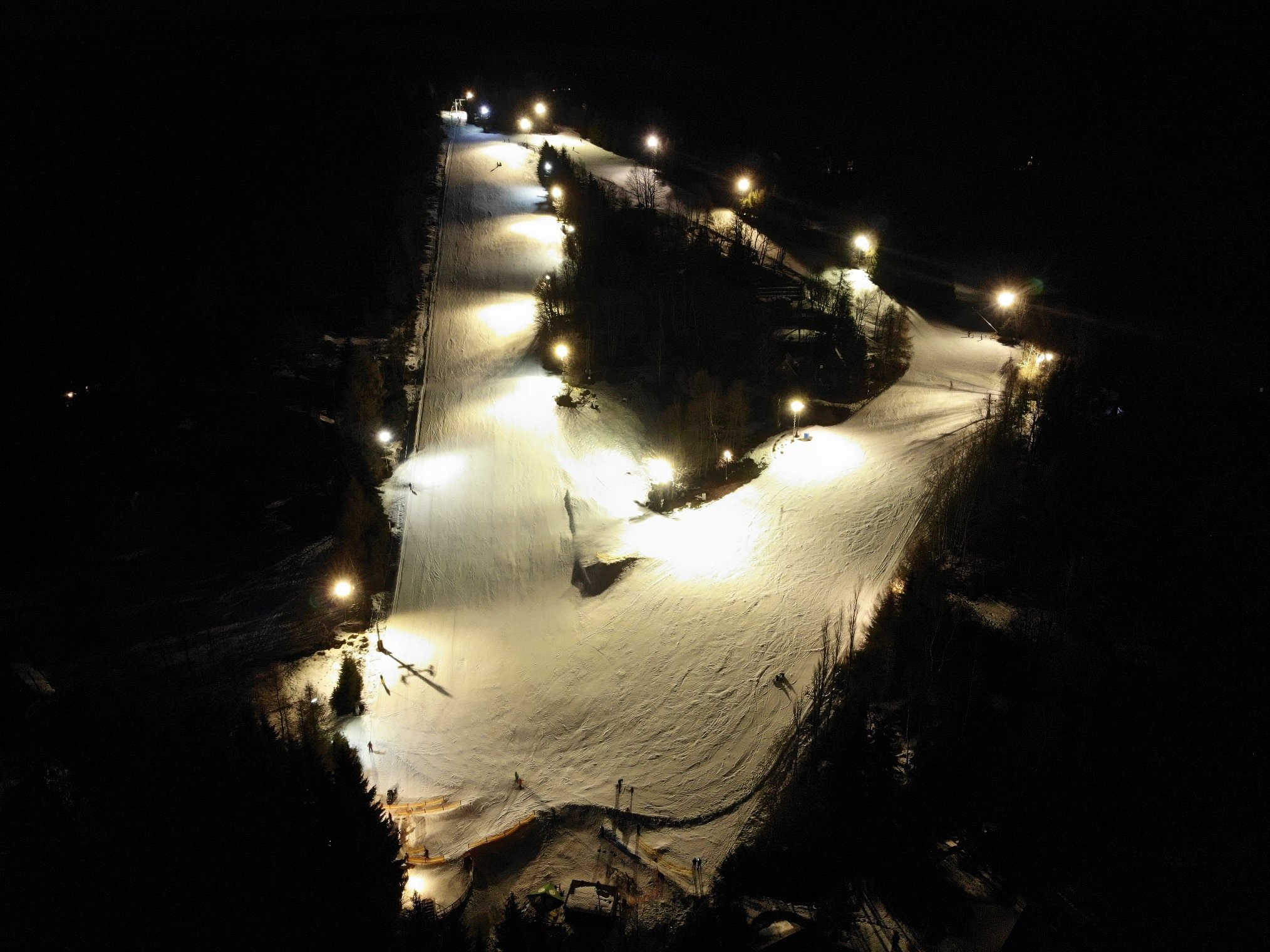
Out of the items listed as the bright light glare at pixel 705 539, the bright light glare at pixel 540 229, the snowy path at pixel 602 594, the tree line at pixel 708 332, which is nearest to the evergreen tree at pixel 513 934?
the snowy path at pixel 602 594

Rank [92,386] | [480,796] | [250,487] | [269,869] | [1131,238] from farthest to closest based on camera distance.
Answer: [1131,238]
[92,386]
[250,487]
[480,796]
[269,869]

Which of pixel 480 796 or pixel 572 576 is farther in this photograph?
pixel 572 576

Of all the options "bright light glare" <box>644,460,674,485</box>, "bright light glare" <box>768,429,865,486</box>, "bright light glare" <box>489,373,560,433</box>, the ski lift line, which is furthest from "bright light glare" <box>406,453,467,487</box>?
"bright light glare" <box>768,429,865,486</box>

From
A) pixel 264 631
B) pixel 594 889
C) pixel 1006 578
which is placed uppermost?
pixel 1006 578

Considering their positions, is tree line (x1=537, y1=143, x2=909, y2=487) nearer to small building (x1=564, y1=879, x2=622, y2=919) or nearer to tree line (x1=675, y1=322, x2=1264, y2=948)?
tree line (x1=675, y1=322, x2=1264, y2=948)

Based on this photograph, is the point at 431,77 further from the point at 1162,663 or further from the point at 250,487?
the point at 1162,663

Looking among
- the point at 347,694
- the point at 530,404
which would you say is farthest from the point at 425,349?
the point at 347,694

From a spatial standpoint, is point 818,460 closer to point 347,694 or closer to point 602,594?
point 602,594

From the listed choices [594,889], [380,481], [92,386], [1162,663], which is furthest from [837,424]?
[92,386]

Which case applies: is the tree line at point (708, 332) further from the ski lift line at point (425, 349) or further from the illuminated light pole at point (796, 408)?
the ski lift line at point (425, 349)
